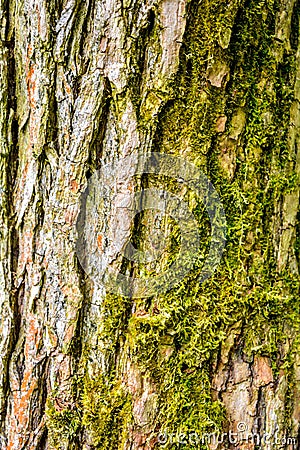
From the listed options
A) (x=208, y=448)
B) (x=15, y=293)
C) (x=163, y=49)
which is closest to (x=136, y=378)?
(x=208, y=448)

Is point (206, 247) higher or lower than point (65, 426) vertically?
higher

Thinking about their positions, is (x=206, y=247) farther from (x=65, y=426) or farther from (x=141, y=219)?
(x=65, y=426)

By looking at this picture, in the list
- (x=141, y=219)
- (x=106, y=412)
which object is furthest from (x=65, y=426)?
(x=141, y=219)

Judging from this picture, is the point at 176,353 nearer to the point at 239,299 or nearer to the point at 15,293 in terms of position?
the point at 239,299

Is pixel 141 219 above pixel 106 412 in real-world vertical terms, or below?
above

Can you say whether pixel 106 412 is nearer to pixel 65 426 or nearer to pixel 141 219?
pixel 65 426

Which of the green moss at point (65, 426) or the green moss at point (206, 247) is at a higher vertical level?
the green moss at point (206, 247)

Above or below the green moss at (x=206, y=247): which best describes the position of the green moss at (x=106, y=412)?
below

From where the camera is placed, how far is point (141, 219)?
118 centimetres

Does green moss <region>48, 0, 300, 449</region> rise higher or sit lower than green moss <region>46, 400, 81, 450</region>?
higher

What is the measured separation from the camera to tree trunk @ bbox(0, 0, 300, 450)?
3.73ft

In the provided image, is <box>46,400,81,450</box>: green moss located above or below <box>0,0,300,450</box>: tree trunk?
below

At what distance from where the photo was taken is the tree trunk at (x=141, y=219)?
114cm

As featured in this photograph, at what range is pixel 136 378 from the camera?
1183mm
